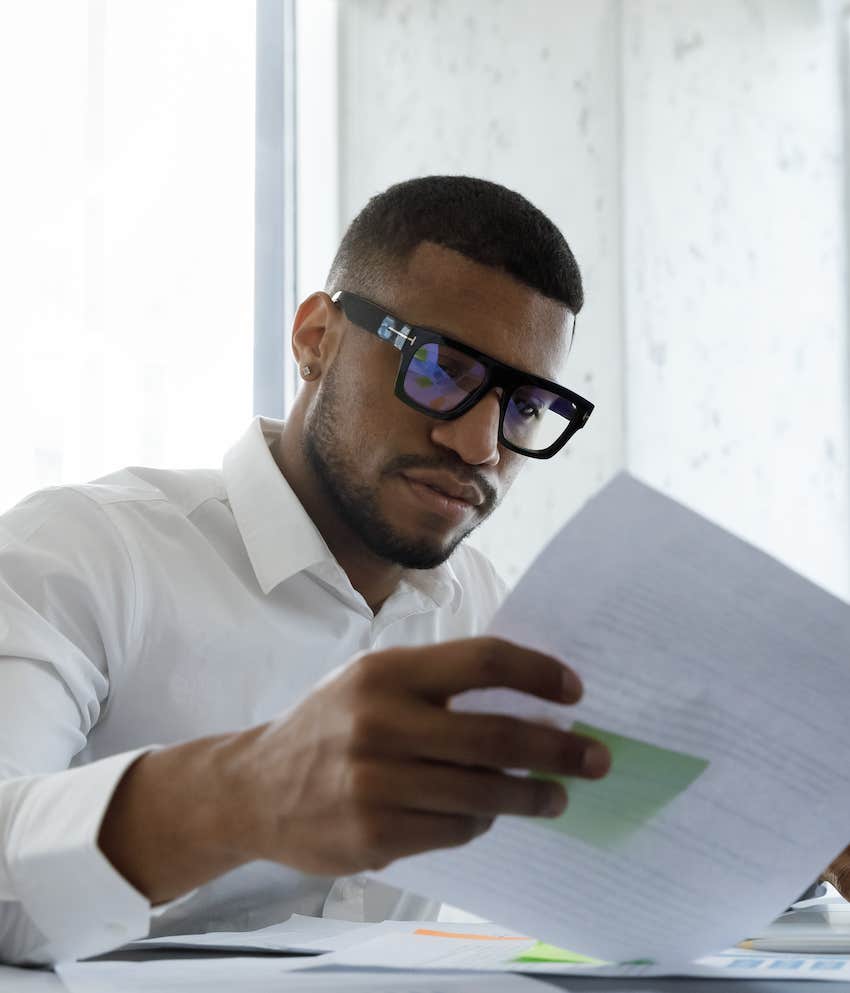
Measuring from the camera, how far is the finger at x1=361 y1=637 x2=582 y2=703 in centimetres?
45

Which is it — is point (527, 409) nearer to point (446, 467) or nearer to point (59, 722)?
point (446, 467)

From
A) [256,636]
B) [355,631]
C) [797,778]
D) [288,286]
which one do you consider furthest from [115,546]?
[288,286]

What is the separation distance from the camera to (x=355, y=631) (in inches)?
42.1

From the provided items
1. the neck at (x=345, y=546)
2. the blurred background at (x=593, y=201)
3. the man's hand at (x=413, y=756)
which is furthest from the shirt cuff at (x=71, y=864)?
the blurred background at (x=593, y=201)

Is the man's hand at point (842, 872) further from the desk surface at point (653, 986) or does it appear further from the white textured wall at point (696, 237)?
the white textured wall at point (696, 237)

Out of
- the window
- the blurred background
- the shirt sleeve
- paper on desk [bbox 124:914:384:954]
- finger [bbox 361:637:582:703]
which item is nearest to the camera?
finger [bbox 361:637:582:703]

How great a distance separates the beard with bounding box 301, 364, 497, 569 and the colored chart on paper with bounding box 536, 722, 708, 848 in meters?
0.54

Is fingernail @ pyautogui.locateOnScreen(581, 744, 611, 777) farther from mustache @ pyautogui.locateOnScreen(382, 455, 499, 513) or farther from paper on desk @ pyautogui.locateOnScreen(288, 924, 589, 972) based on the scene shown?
mustache @ pyautogui.locateOnScreen(382, 455, 499, 513)

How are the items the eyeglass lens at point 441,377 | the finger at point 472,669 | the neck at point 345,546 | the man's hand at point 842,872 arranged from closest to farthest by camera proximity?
the finger at point 472,669 < the man's hand at point 842,872 < the eyeglass lens at point 441,377 < the neck at point 345,546

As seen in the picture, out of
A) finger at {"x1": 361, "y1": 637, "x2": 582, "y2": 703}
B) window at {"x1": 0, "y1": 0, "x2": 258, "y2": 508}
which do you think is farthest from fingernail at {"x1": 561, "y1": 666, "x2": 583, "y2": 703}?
window at {"x1": 0, "y1": 0, "x2": 258, "y2": 508}

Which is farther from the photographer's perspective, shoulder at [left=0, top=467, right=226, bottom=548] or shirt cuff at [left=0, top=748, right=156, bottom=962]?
shoulder at [left=0, top=467, right=226, bottom=548]

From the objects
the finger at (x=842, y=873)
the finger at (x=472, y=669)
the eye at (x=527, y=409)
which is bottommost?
the finger at (x=842, y=873)

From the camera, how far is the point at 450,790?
1.51 feet

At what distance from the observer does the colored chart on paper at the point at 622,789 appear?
1.62 ft
